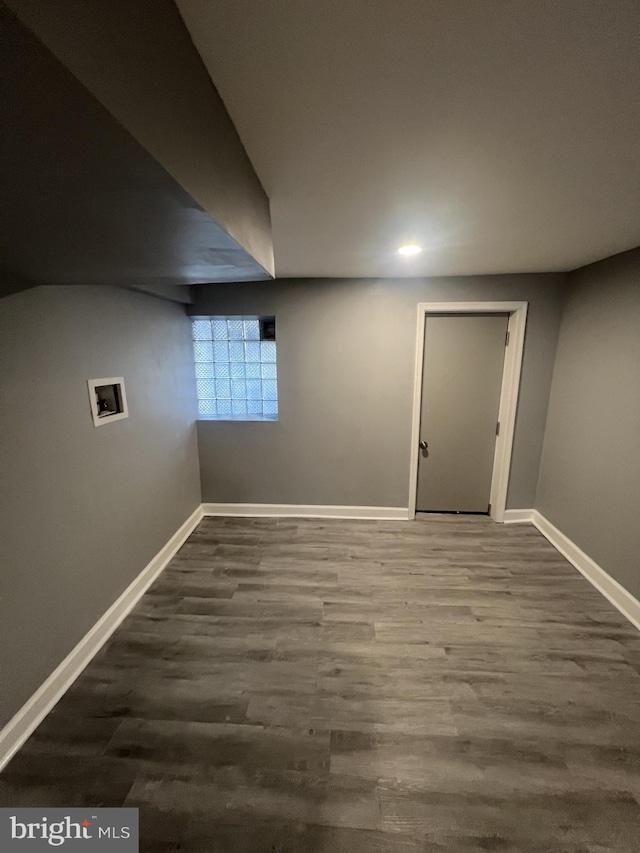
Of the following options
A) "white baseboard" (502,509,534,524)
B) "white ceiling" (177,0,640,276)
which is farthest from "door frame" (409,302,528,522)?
"white ceiling" (177,0,640,276)

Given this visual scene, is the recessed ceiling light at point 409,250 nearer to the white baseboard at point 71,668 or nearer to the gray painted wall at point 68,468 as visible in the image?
the gray painted wall at point 68,468

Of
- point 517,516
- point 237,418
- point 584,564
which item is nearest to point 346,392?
point 237,418

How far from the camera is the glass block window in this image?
10.1ft

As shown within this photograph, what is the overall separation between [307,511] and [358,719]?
190 cm

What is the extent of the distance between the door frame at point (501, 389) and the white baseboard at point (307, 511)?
0.65 ft

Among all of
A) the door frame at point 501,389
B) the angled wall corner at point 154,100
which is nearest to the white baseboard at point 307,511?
the door frame at point 501,389

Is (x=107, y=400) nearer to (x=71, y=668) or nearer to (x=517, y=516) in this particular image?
(x=71, y=668)

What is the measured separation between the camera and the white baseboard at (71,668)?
4.49ft

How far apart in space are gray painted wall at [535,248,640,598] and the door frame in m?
0.32

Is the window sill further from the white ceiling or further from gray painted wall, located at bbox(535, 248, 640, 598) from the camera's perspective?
gray painted wall, located at bbox(535, 248, 640, 598)

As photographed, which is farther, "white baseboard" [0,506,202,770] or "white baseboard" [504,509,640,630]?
"white baseboard" [504,509,640,630]

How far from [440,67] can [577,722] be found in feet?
7.75

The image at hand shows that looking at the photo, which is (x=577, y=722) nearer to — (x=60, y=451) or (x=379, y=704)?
(x=379, y=704)

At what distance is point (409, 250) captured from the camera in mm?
1971
